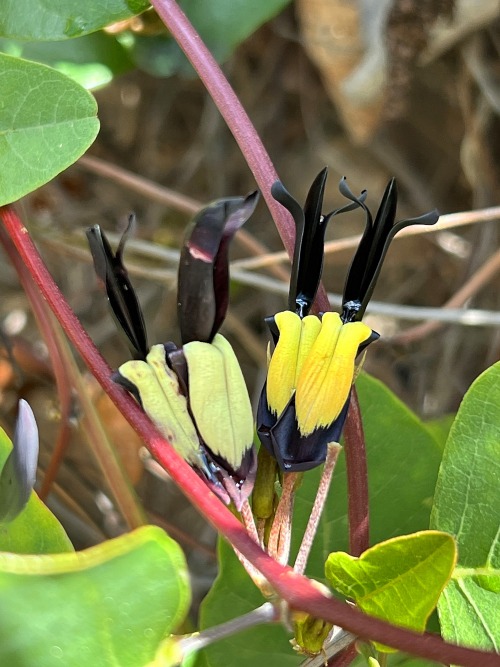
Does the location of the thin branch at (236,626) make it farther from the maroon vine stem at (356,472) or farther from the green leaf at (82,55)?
the green leaf at (82,55)

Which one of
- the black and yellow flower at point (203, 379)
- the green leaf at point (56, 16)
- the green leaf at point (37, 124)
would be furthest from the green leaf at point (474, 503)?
the green leaf at point (56, 16)

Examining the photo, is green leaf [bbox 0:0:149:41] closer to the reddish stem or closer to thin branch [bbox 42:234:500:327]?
the reddish stem

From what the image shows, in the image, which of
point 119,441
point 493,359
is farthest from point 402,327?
point 119,441

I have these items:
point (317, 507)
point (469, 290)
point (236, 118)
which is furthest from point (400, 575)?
point (469, 290)

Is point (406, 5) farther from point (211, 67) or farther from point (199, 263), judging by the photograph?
point (199, 263)

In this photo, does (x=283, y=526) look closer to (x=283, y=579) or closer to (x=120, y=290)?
(x=283, y=579)
